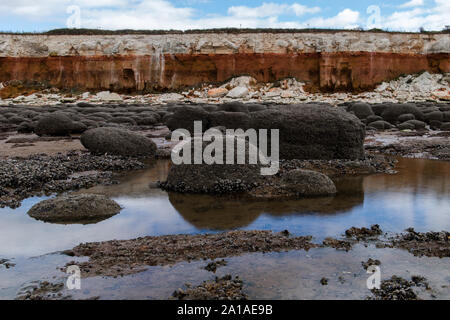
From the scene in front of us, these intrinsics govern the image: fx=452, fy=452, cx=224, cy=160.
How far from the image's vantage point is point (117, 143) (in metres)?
10.7

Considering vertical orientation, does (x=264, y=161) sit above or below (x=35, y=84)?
below

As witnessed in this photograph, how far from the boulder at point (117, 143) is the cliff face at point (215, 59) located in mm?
29978

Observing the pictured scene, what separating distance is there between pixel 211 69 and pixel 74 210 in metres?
36.0

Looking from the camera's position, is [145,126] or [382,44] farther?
[382,44]

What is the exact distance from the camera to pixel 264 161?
814 cm

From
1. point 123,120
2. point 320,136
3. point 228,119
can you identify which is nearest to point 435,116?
point 228,119

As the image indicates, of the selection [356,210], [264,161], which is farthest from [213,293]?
[264,161]

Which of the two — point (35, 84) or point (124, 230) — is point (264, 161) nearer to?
point (124, 230)

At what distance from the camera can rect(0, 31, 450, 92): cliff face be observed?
1554 inches

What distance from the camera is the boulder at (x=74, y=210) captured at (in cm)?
591

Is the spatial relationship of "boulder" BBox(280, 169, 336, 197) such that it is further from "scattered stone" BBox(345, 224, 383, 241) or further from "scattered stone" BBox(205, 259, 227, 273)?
"scattered stone" BBox(205, 259, 227, 273)

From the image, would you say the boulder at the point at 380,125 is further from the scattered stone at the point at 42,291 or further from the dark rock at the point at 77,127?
the scattered stone at the point at 42,291

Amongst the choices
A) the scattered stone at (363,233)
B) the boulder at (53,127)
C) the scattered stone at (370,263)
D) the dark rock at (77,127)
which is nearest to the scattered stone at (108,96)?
the dark rock at (77,127)

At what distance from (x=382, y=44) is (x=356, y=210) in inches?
1447
